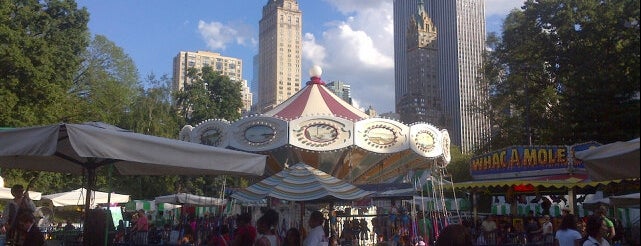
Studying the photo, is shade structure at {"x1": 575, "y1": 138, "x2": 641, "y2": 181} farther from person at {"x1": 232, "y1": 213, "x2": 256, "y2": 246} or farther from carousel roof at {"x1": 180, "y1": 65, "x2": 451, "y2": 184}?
carousel roof at {"x1": 180, "y1": 65, "x2": 451, "y2": 184}

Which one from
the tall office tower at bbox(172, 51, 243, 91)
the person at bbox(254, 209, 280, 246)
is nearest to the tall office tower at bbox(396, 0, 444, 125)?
the tall office tower at bbox(172, 51, 243, 91)

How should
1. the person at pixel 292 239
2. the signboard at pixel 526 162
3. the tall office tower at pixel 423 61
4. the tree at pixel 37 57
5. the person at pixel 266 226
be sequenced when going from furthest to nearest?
the tall office tower at pixel 423 61, the tree at pixel 37 57, the signboard at pixel 526 162, the person at pixel 292 239, the person at pixel 266 226

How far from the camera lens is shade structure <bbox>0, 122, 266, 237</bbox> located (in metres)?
6.30

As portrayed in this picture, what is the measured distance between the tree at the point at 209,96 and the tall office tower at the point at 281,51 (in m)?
80.9

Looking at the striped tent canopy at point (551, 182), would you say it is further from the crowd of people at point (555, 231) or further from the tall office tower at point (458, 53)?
the tall office tower at point (458, 53)

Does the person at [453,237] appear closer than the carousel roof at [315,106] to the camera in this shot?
Yes

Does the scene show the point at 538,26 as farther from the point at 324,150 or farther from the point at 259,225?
the point at 259,225

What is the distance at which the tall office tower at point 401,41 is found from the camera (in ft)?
444

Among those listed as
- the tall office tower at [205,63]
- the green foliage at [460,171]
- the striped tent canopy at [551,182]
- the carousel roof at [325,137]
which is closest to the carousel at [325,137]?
the carousel roof at [325,137]

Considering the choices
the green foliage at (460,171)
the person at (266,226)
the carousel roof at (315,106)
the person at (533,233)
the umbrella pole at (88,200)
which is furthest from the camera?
the green foliage at (460,171)

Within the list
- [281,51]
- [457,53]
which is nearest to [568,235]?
[457,53]

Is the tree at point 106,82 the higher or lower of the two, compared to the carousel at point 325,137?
higher

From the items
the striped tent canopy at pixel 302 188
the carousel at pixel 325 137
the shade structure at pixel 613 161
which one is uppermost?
the carousel at pixel 325 137

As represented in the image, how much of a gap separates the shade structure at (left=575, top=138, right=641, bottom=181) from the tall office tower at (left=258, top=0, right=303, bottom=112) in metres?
123
